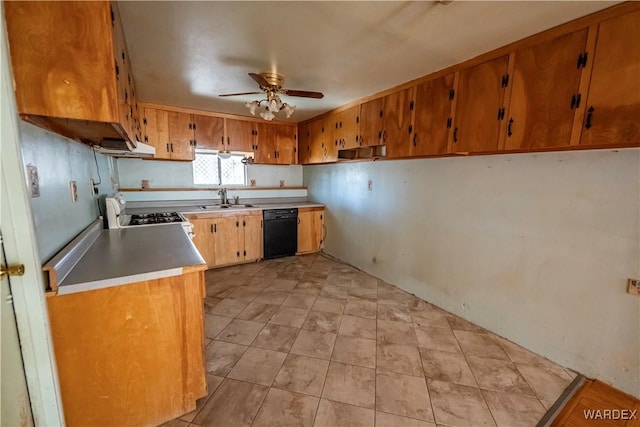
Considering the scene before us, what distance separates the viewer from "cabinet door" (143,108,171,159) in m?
3.57

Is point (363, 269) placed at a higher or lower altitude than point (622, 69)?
lower

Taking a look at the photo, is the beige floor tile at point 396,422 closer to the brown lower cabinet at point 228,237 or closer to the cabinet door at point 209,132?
the brown lower cabinet at point 228,237

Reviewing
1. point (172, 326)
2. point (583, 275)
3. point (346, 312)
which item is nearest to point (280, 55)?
point (172, 326)

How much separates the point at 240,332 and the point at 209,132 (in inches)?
115

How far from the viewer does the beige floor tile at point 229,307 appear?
2715mm

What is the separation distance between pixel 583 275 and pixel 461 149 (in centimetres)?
127

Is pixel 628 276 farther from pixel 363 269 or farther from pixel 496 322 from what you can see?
pixel 363 269

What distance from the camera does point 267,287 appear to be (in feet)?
11.0

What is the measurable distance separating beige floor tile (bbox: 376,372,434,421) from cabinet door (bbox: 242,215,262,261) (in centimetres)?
280

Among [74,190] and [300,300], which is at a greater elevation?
[74,190]

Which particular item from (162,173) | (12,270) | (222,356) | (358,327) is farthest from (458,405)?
(162,173)

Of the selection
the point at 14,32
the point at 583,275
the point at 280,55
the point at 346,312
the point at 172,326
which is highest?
the point at 280,55

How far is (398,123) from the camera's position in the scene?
114 inches

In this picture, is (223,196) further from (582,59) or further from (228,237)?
(582,59)
